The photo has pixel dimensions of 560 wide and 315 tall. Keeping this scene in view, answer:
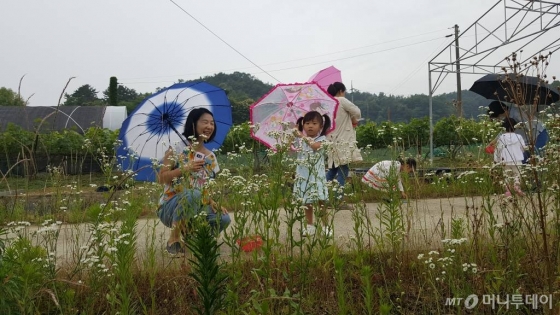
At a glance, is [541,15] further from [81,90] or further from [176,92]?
[81,90]

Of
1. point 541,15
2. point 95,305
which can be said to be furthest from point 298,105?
point 541,15

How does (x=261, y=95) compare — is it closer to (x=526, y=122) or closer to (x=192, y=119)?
(x=192, y=119)

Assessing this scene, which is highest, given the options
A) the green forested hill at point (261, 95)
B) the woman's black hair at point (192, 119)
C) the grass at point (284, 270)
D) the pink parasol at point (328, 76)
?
the green forested hill at point (261, 95)

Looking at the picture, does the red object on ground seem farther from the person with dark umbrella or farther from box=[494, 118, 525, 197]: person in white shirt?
the person with dark umbrella

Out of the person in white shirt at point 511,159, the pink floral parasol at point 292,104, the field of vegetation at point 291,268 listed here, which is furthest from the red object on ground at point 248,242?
the pink floral parasol at point 292,104

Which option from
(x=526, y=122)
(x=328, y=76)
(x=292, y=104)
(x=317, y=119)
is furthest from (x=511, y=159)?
(x=328, y=76)

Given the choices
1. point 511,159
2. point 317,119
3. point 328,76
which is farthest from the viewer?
point 328,76

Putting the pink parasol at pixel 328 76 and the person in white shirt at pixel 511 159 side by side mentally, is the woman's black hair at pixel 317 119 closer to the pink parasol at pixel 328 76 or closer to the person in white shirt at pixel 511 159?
the person in white shirt at pixel 511 159

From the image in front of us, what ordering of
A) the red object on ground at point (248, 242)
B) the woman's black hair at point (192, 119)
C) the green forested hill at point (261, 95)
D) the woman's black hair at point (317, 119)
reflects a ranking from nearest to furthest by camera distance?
the red object on ground at point (248, 242), the woman's black hair at point (192, 119), the woman's black hair at point (317, 119), the green forested hill at point (261, 95)

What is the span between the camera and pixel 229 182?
3430 millimetres

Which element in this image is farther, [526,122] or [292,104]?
[292,104]

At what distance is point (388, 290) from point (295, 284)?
55 centimetres

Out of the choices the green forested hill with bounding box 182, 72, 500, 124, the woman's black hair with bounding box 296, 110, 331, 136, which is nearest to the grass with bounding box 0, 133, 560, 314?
the woman's black hair with bounding box 296, 110, 331, 136

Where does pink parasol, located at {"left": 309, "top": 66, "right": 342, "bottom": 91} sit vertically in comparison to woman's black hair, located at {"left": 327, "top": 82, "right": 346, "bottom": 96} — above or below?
above
